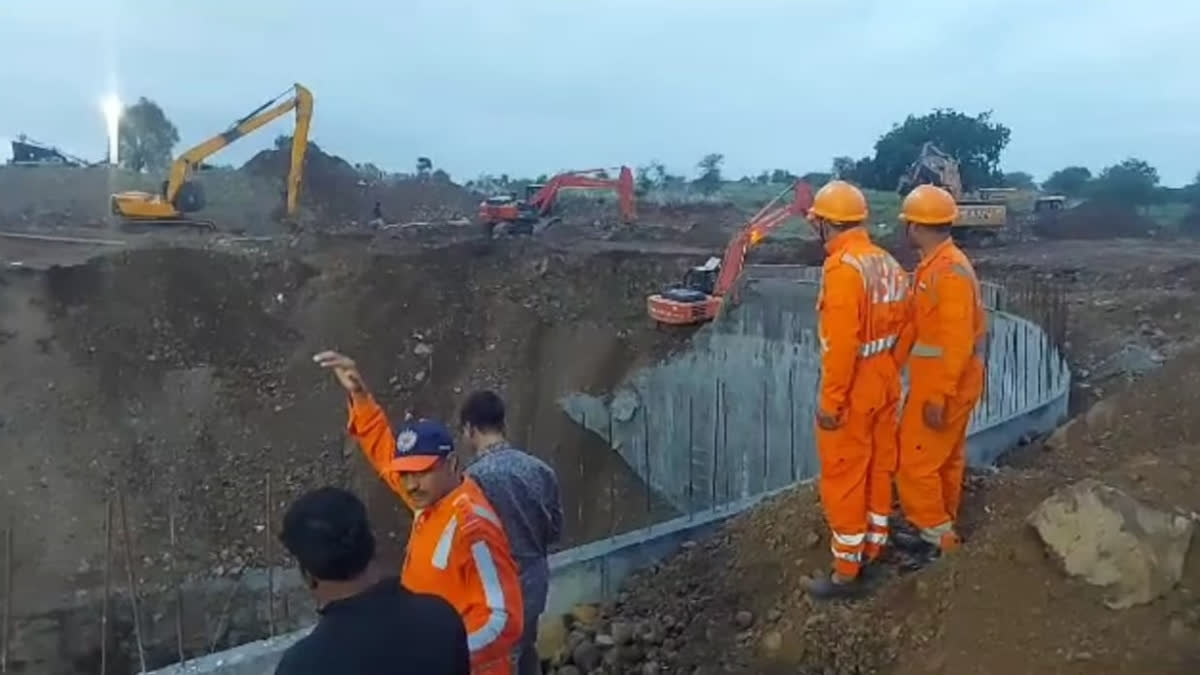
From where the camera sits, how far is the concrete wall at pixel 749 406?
805cm

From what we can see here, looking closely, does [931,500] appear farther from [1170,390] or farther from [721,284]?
[721,284]

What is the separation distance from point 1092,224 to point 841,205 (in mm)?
24363

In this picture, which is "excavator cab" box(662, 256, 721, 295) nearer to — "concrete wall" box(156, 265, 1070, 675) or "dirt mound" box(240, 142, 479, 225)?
"concrete wall" box(156, 265, 1070, 675)

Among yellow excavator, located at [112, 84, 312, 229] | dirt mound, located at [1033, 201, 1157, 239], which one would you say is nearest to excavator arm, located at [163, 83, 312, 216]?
yellow excavator, located at [112, 84, 312, 229]

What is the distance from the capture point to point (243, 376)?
53.0 ft

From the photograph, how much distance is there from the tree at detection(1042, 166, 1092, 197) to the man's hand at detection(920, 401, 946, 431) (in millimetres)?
43611

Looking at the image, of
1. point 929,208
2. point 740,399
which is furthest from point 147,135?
point 929,208

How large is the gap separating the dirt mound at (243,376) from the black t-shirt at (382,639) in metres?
10.0

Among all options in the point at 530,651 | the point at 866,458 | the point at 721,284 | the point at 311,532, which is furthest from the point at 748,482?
the point at 311,532

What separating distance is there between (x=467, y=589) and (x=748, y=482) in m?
8.96

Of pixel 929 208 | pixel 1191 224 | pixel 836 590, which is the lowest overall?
pixel 836 590

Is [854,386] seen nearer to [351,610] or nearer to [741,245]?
[351,610]

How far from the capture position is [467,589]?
2887 mm

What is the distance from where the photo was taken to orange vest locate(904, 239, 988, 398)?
458 centimetres
